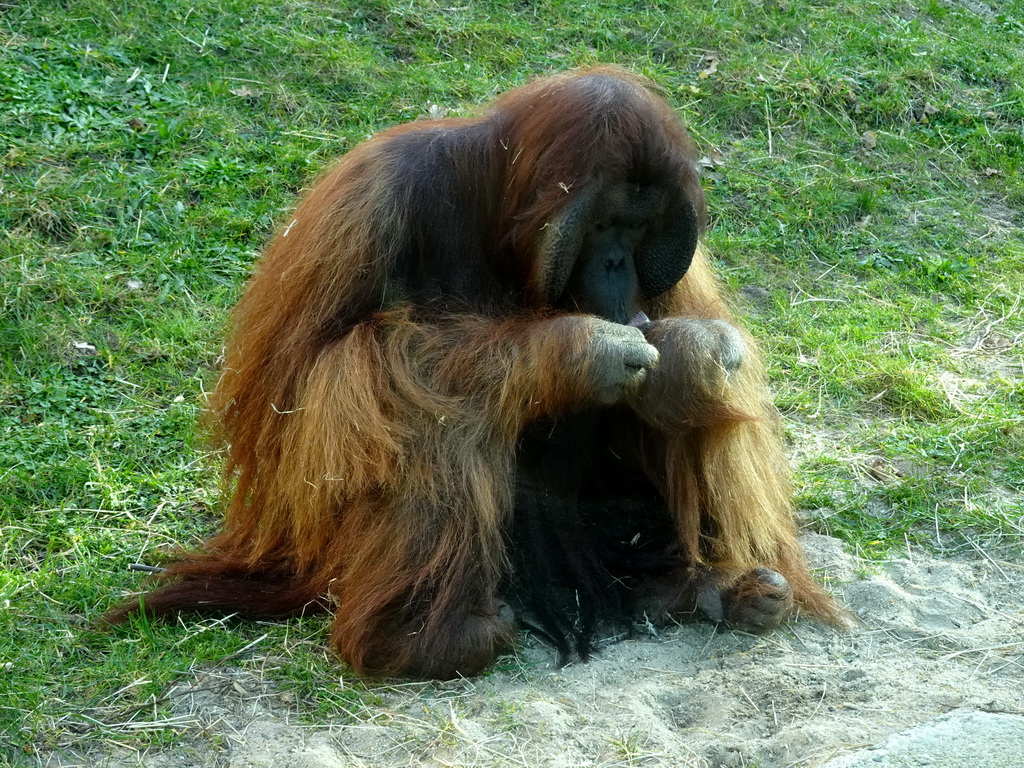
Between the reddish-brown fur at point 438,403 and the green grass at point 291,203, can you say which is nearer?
the reddish-brown fur at point 438,403

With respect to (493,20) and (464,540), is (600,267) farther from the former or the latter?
(493,20)

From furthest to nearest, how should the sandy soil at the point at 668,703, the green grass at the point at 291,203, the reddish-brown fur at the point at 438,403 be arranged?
the green grass at the point at 291,203
the reddish-brown fur at the point at 438,403
the sandy soil at the point at 668,703

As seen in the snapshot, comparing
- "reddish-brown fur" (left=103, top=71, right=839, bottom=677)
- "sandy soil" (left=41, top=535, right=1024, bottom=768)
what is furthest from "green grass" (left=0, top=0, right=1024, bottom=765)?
"reddish-brown fur" (left=103, top=71, right=839, bottom=677)

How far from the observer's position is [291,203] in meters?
5.09

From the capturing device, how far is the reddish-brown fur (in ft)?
9.60

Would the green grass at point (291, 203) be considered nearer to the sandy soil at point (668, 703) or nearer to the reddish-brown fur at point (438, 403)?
the sandy soil at point (668, 703)

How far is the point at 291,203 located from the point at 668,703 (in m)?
3.05

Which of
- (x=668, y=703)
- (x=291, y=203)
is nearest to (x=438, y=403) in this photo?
(x=668, y=703)

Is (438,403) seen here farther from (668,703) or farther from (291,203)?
(291,203)

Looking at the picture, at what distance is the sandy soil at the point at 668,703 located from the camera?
255 cm

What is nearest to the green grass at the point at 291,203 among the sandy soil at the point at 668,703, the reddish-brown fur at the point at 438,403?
the sandy soil at the point at 668,703

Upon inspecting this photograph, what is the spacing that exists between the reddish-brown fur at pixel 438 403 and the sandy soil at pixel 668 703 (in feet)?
0.45

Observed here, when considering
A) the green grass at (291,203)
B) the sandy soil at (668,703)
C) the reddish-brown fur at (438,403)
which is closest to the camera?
the sandy soil at (668,703)

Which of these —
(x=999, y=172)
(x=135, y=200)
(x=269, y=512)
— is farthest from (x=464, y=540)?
(x=999, y=172)
